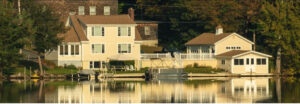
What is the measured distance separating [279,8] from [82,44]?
76.3 ft

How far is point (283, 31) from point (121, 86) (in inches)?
1062

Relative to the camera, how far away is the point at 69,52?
116m


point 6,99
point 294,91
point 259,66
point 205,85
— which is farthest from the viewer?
point 259,66

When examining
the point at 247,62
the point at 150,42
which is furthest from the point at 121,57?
the point at 150,42

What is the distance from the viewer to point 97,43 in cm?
11788

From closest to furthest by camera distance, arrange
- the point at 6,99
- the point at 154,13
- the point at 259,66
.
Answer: the point at 6,99 < the point at 259,66 < the point at 154,13

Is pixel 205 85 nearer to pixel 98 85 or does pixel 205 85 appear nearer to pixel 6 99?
pixel 98 85

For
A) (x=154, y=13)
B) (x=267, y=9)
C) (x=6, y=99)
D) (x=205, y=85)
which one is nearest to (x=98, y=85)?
(x=205, y=85)

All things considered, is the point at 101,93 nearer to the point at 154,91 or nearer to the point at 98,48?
the point at 154,91

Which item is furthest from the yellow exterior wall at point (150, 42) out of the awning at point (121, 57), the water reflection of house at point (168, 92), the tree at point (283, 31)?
the water reflection of house at point (168, 92)

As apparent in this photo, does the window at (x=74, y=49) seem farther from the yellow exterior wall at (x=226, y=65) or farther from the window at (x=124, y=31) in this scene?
the yellow exterior wall at (x=226, y=65)

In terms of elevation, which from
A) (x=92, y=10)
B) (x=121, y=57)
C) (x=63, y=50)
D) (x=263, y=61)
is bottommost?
(x=263, y=61)

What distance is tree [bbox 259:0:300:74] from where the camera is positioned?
11475cm

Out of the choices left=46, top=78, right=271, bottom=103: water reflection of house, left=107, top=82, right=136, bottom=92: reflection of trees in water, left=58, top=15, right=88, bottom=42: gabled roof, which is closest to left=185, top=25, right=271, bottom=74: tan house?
left=46, top=78, right=271, bottom=103: water reflection of house
